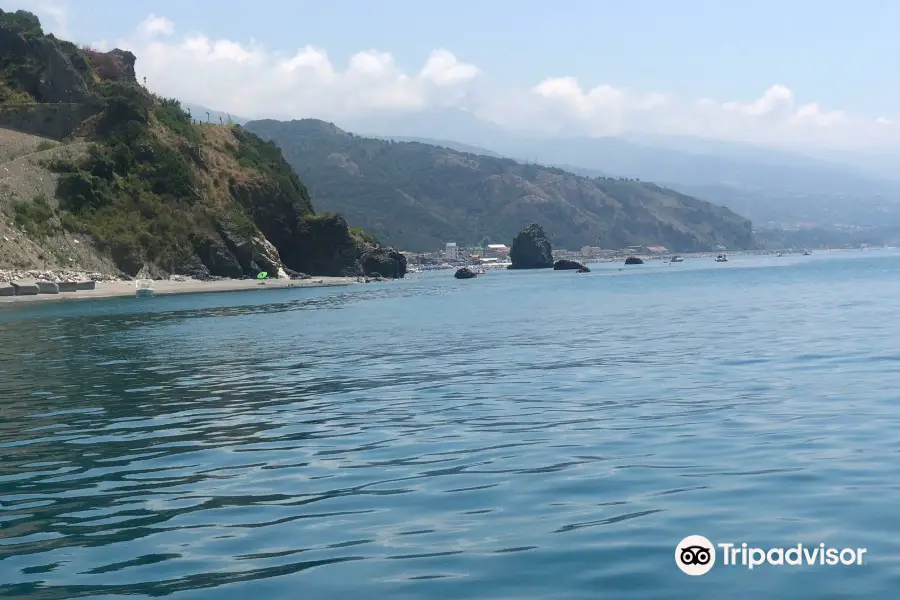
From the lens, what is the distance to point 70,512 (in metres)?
13.8

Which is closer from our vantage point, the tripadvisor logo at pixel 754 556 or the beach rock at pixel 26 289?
the tripadvisor logo at pixel 754 556

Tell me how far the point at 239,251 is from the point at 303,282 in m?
10.1

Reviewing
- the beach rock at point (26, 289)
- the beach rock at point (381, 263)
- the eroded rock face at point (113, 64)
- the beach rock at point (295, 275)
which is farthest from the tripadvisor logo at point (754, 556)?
the eroded rock face at point (113, 64)

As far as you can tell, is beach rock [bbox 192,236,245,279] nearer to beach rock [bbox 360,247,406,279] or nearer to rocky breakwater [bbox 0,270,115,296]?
rocky breakwater [bbox 0,270,115,296]

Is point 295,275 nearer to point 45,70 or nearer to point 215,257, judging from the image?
point 215,257

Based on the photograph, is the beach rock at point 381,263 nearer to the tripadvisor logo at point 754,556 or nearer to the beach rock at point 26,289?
the beach rock at point 26,289

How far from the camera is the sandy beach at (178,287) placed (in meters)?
89.9

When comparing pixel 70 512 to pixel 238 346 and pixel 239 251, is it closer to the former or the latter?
pixel 238 346

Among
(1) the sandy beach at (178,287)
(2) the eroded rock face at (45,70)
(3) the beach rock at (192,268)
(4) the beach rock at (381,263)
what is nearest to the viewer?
(1) the sandy beach at (178,287)

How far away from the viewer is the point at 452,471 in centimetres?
1560

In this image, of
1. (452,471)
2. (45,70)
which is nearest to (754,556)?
(452,471)

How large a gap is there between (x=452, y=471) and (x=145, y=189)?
Result: 127000 mm

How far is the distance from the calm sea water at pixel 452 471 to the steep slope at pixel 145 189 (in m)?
87.7

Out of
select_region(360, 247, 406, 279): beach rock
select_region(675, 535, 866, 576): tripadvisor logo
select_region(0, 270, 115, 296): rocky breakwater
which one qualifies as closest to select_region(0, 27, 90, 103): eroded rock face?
select_region(0, 270, 115, 296): rocky breakwater
